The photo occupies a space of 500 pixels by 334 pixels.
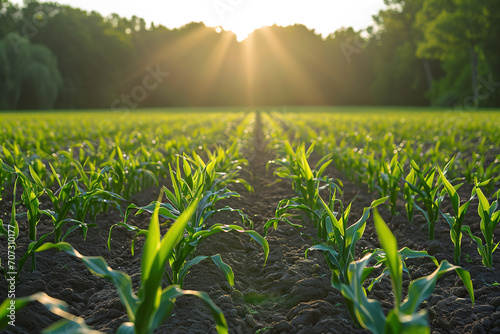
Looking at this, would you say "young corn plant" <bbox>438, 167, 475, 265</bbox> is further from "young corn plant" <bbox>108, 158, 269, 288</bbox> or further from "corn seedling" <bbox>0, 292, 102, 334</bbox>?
"corn seedling" <bbox>0, 292, 102, 334</bbox>

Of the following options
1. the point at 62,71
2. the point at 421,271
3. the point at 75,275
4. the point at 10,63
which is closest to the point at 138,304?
the point at 75,275

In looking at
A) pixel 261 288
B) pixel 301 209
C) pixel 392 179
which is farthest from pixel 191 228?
pixel 392 179

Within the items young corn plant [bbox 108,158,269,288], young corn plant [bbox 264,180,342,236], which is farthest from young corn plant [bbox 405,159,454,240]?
young corn plant [bbox 108,158,269,288]

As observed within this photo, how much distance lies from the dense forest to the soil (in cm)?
3304

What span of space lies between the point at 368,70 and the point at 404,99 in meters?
7.80

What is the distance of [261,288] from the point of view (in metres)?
2.18

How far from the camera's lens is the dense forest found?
3166cm

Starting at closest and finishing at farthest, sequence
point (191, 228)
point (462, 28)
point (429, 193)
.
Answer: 1. point (191, 228)
2. point (429, 193)
3. point (462, 28)

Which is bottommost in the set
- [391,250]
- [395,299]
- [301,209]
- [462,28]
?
[301,209]

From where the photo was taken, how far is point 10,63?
31.7 metres

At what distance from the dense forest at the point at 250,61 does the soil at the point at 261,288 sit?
3304cm

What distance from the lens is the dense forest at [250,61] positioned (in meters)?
31.7

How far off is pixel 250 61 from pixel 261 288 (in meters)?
57.0

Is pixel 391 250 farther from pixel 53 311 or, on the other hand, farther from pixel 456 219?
pixel 456 219
